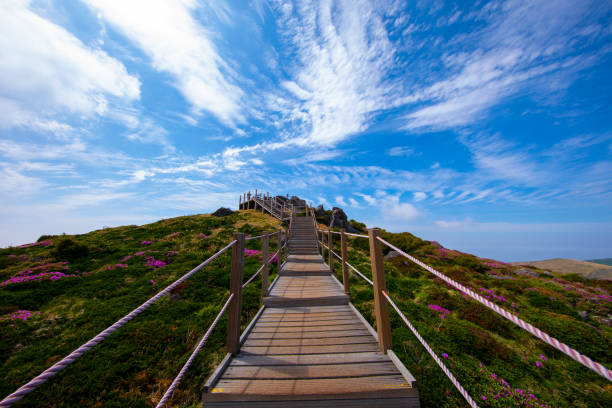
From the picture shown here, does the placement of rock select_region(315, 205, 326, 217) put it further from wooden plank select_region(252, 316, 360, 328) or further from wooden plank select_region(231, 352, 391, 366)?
wooden plank select_region(231, 352, 391, 366)

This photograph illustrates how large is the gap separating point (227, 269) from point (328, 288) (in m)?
4.28

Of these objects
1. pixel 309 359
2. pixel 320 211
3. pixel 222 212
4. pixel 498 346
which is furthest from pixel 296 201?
pixel 309 359

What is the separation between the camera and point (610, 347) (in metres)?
4.70

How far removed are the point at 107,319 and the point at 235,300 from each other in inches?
174

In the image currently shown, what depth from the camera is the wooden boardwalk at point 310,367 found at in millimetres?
2246

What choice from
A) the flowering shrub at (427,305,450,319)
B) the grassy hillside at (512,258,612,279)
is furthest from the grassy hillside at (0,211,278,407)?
the grassy hillside at (512,258,612,279)

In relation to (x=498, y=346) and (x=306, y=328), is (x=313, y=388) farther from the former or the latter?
(x=498, y=346)

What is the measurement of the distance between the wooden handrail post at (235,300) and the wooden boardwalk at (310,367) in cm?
16

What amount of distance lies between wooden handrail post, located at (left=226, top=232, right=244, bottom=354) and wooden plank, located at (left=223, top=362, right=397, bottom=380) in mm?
292

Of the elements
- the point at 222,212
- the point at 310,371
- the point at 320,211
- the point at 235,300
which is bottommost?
the point at 310,371

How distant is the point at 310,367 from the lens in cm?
264

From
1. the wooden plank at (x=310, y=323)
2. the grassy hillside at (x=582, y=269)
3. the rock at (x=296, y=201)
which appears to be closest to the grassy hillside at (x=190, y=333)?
the wooden plank at (x=310, y=323)

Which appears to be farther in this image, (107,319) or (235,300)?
(107,319)

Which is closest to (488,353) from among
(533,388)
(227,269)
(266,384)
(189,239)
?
(533,388)
